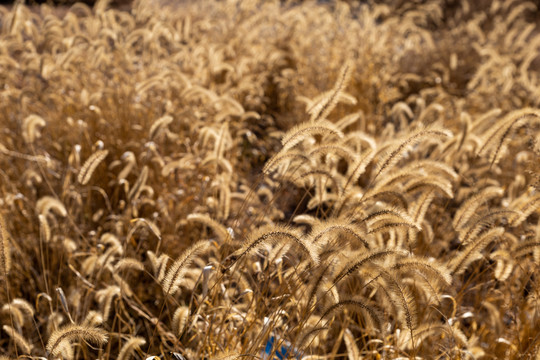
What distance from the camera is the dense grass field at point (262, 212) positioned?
172 cm

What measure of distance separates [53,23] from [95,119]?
1169 millimetres

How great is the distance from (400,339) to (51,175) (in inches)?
108

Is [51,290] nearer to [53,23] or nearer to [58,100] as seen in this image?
[58,100]

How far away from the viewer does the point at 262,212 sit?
2.93 meters

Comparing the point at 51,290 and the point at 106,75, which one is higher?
the point at 106,75

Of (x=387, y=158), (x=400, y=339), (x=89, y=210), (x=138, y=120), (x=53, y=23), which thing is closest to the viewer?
(x=387, y=158)

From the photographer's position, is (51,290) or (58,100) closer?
(51,290)

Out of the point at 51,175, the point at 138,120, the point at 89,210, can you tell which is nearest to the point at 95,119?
the point at 138,120

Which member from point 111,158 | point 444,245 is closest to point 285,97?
point 111,158

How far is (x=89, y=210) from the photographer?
3.22 m

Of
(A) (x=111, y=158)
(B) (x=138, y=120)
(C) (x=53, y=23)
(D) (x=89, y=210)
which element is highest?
(C) (x=53, y=23)

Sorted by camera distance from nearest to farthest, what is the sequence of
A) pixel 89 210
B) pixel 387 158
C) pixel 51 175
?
pixel 387 158, pixel 89 210, pixel 51 175

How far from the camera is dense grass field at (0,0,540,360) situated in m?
1.72

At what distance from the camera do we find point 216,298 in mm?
2088
